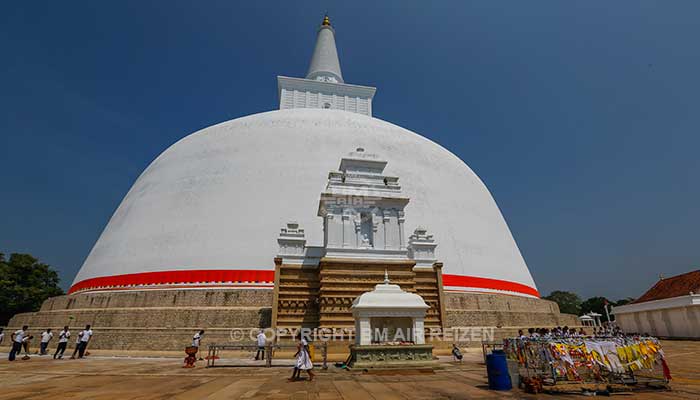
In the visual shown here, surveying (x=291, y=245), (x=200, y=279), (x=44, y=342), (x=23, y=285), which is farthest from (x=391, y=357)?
(x=23, y=285)

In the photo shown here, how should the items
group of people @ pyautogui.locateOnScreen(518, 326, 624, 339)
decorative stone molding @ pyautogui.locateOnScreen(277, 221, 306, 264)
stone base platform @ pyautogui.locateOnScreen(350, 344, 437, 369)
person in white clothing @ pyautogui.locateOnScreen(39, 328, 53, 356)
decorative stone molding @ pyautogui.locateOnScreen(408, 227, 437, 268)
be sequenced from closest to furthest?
group of people @ pyautogui.locateOnScreen(518, 326, 624, 339) → stone base platform @ pyautogui.locateOnScreen(350, 344, 437, 369) → person in white clothing @ pyautogui.locateOnScreen(39, 328, 53, 356) → decorative stone molding @ pyautogui.locateOnScreen(277, 221, 306, 264) → decorative stone molding @ pyautogui.locateOnScreen(408, 227, 437, 268)

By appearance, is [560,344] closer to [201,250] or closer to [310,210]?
[310,210]

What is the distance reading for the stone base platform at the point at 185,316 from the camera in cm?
1445

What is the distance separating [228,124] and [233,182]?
233 inches

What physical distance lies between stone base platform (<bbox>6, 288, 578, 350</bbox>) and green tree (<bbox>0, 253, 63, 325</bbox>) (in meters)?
11.9

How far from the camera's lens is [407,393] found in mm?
6273

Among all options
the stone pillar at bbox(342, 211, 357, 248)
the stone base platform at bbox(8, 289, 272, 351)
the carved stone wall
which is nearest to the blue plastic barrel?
the carved stone wall

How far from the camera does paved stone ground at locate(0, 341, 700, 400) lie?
6051 millimetres

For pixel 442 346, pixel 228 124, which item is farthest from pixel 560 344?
pixel 228 124

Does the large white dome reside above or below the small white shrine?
above

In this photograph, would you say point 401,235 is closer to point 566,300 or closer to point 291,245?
point 291,245

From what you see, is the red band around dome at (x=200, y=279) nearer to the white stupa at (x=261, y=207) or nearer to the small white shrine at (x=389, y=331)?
the white stupa at (x=261, y=207)

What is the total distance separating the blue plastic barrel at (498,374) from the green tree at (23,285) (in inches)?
1299

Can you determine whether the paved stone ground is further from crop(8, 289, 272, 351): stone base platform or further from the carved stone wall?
crop(8, 289, 272, 351): stone base platform
